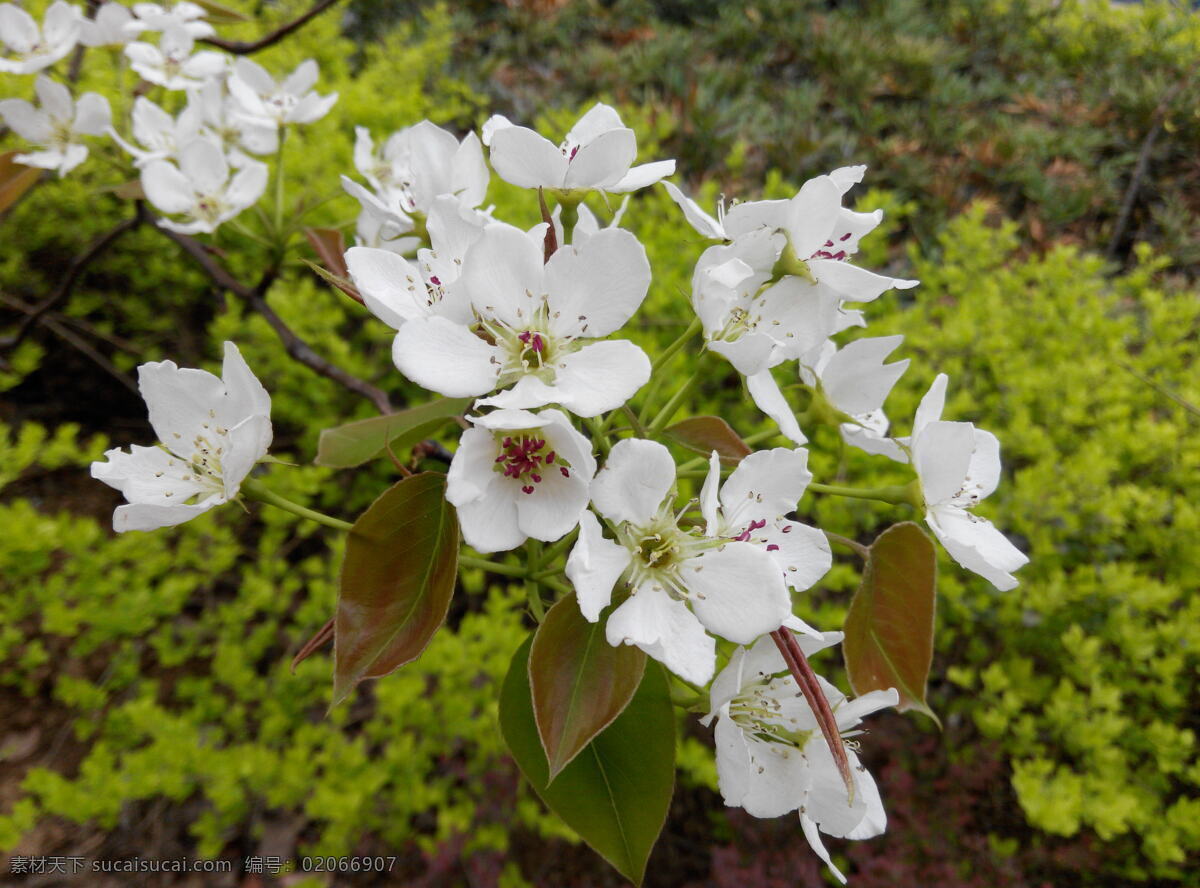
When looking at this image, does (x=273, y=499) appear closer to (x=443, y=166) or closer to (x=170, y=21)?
(x=443, y=166)

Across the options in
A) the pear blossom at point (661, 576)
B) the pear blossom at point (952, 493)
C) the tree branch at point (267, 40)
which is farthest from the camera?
the tree branch at point (267, 40)

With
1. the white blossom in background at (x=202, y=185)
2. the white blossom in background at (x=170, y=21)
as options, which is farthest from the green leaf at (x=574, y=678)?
the white blossom in background at (x=170, y=21)

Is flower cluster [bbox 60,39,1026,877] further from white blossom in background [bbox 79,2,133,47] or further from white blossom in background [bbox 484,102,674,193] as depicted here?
white blossom in background [bbox 79,2,133,47]

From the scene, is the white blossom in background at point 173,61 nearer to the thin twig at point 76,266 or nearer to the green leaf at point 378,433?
the thin twig at point 76,266

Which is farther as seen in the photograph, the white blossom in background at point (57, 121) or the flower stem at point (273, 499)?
the white blossom in background at point (57, 121)

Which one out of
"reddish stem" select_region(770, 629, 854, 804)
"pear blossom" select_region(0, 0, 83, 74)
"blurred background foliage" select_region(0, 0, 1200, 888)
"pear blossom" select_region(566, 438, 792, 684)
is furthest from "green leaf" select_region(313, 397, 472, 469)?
"pear blossom" select_region(0, 0, 83, 74)

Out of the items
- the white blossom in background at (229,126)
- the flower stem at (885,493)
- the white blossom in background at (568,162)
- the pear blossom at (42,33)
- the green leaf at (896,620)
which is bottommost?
the white blossom in background at (229,126)
